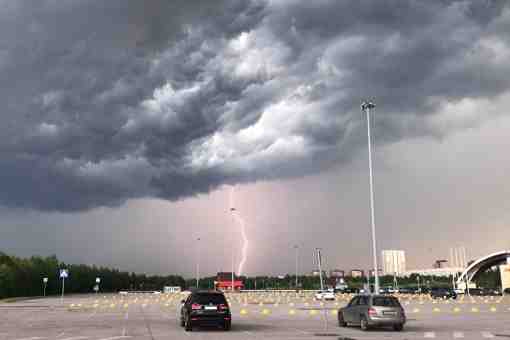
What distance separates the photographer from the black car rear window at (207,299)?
79.0 feet

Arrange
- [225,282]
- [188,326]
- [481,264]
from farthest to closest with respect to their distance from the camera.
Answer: [481,264]
[225,282]
[188,326]

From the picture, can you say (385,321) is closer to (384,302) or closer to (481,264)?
(384,302)

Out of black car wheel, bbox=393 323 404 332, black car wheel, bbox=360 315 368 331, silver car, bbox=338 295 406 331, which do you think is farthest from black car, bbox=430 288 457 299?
black car wheel, bbox=360 315 368 331

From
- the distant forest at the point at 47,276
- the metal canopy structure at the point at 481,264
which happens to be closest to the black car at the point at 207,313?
the distant forest at the point at 47,276

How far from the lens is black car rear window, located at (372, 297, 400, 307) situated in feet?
78.9

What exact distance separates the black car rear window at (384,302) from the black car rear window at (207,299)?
650cm

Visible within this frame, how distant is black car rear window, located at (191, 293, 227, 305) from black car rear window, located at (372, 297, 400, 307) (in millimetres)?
6497

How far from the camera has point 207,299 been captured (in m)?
24.3

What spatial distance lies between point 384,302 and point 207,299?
7.59 m

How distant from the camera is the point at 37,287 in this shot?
4122 inches

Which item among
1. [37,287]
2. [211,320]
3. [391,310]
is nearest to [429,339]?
[391,310]

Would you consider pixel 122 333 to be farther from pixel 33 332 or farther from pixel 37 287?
pixel 37 287

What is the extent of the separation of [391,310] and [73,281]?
118m

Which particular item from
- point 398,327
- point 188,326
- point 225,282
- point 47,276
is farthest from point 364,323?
point 225,282
